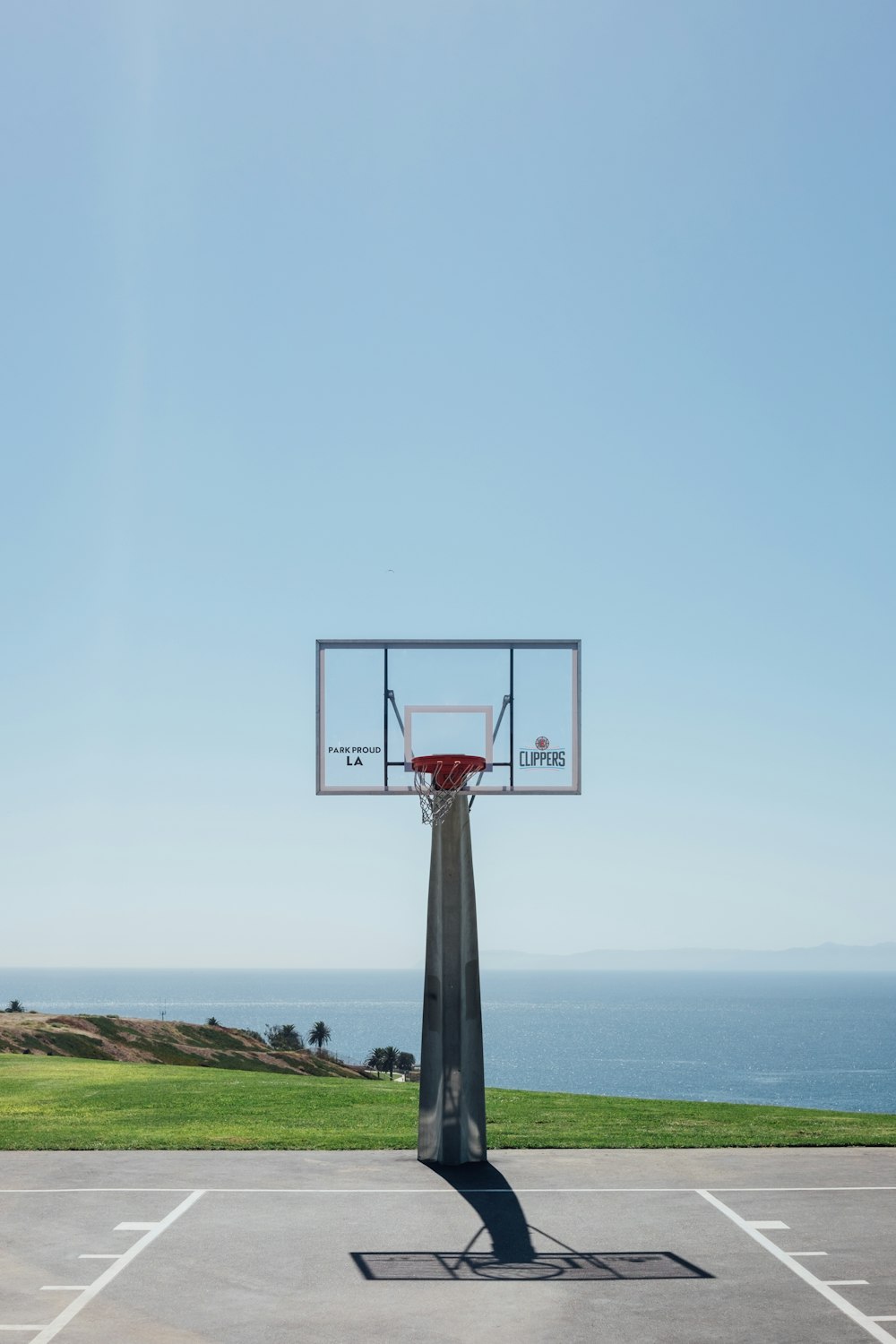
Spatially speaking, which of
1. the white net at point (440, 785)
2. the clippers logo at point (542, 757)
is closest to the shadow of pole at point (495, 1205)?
the white net at point (440, 785)

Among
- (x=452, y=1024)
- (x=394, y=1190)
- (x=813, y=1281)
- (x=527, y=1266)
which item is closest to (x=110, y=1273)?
(x=527, y=1266)

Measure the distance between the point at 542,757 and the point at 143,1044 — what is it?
44555mm

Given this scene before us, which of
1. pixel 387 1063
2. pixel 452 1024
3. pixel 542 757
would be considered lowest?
pixel 387 1063

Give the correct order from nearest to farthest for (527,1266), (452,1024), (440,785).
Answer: (527,1266)
(452,1024)
(440,785)

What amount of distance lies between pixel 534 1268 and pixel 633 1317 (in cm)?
142

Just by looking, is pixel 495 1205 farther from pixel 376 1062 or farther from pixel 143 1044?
pixel 376 1062

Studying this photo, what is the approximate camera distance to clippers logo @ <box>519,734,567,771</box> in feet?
53.5

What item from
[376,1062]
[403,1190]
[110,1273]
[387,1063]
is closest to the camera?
[110,1273]

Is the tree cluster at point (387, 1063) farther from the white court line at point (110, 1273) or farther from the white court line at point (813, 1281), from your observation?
the white court line at point (813, 1281)

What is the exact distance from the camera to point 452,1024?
1461cm

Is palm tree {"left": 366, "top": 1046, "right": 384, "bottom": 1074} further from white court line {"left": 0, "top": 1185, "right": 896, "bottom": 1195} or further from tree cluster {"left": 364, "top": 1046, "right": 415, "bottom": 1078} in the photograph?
white court line {"left": 0, "top": 1185, "right": 896, "bottom": 1195}

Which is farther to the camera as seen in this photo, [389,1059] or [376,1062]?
[376,1062]

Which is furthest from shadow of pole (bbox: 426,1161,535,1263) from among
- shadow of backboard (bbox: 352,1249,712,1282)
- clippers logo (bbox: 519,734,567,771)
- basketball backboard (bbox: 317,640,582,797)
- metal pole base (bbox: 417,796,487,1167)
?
clippers logo (bbox: 519,734,567,771)

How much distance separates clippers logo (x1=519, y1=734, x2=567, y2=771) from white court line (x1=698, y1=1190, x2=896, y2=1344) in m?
5.62
